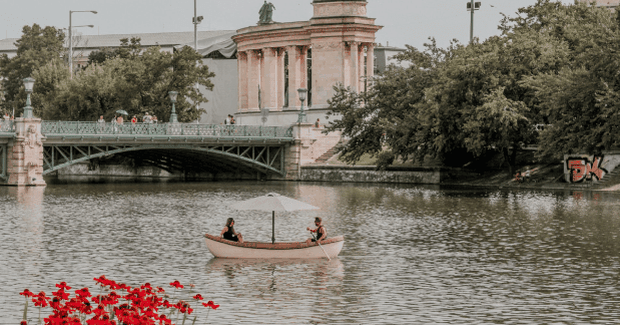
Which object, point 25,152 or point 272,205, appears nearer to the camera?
point 272,205

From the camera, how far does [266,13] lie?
379 ft

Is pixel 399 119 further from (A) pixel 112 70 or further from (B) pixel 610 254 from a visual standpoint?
(B) pixel 610 254

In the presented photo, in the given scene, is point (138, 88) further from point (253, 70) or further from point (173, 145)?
point (253, 70)

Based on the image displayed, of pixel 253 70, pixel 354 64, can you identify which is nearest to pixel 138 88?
→ pixel 354 64

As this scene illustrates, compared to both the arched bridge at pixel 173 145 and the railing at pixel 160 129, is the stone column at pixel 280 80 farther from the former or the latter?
the railing at pixel 160 129

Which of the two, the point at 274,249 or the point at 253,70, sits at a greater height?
the point at 253,70

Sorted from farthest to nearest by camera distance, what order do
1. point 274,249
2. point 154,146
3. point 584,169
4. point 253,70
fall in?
point 253,70 < point 154,146 < point 584,169 < point 274,249

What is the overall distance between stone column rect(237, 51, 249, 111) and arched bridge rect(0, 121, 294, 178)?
26.7 meters

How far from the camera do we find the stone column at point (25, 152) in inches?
2655

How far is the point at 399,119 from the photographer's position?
240 feet

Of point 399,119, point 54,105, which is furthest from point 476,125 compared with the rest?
Result: point 54,105

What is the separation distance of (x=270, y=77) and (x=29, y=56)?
35669 millimetres

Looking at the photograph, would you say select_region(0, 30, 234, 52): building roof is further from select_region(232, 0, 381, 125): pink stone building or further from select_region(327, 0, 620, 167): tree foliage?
select_region(327, 0, 620, 167): tree foliage

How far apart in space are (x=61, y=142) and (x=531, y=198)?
106ft
